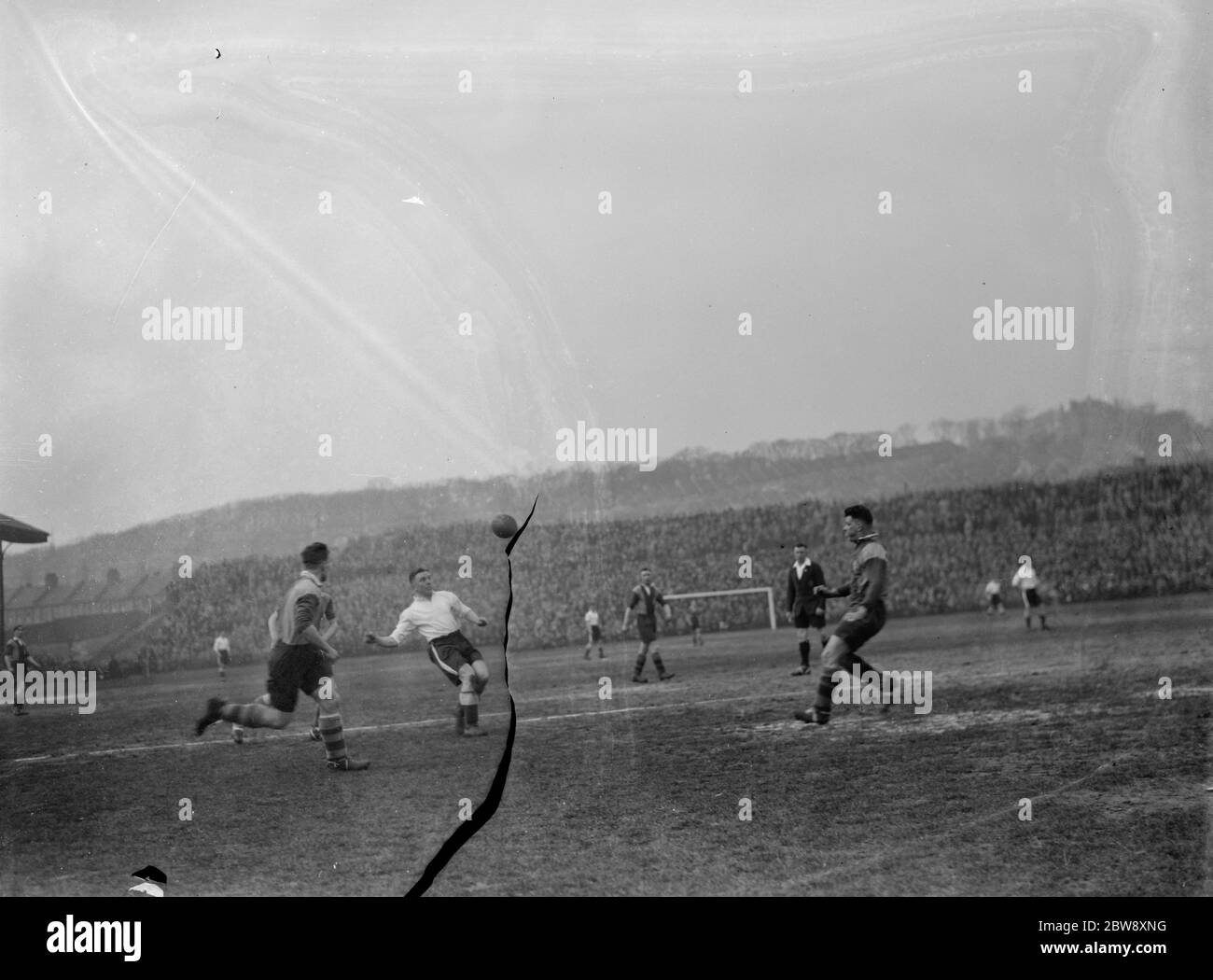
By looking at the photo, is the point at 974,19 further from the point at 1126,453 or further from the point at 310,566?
the point at 310,566

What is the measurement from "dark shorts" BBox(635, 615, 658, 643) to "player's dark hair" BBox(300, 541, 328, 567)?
148cm

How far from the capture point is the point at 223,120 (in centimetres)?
492

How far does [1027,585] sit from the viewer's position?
5359mm

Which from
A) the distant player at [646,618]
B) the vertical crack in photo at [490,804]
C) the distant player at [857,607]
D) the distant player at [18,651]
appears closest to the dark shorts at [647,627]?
the distant player at [646,618]

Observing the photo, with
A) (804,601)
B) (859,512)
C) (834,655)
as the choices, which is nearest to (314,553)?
(804,601)

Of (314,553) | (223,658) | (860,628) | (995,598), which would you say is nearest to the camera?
(314,553)

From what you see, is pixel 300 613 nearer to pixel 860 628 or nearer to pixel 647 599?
pixel 647 599

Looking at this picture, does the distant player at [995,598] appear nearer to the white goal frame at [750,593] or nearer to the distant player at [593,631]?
the white goal frame at [750,593]

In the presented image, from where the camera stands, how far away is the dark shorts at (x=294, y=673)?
481cm

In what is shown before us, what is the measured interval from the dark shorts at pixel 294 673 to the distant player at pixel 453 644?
394 mm

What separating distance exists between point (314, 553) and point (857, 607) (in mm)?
2539

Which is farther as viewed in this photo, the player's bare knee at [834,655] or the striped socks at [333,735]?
the player's bare knee at [834,655]
